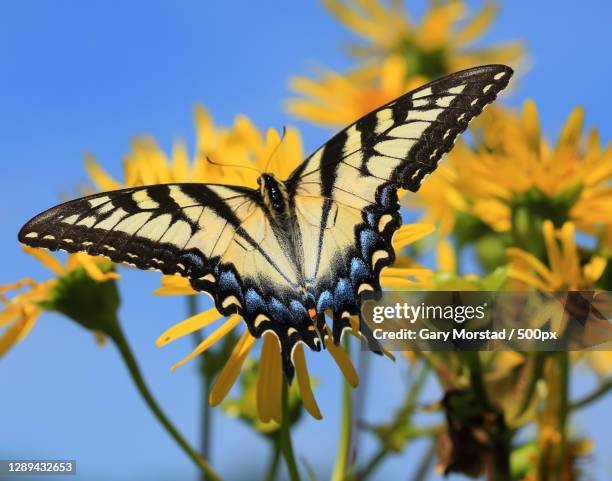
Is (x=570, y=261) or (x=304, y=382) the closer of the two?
(x=304, y=382)

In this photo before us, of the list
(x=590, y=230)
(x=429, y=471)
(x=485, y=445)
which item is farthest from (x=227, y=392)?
(x=590, y=230)

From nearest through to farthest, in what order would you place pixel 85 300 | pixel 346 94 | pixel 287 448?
pixel 287 448, pixel 85 300, pixel 346 94

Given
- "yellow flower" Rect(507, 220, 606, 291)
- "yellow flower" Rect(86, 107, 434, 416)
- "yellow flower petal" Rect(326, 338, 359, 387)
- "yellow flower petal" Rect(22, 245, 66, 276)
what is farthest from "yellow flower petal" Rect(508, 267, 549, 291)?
"yellow flower petal" Rect(22, 245, 66, 276)

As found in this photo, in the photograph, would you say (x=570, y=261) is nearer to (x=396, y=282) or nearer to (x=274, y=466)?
(x=396, y=282)

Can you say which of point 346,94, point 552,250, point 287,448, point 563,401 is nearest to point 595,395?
point 563,401

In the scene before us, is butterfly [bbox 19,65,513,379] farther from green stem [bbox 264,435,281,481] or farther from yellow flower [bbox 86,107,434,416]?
green stem [bbox 264,435,281,481]
